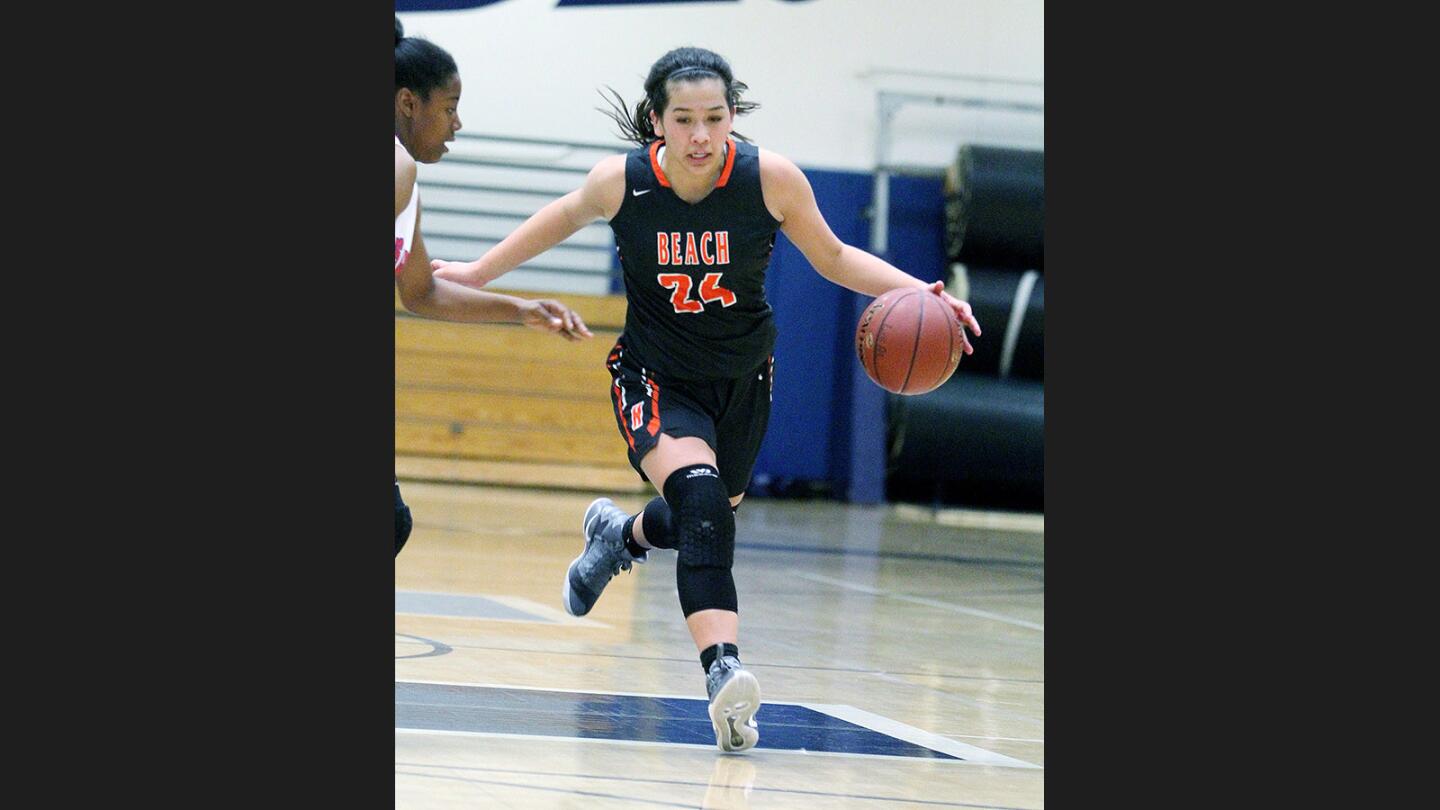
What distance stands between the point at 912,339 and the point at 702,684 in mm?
1144

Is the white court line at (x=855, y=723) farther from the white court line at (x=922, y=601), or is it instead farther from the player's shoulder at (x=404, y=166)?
the white court line at (x=922, y=601)

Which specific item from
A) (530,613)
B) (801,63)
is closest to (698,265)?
(530,613)

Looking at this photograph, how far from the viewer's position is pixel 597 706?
3.89 m

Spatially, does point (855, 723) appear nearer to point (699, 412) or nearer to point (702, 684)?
point (702, 684)

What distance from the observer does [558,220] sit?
158 inches

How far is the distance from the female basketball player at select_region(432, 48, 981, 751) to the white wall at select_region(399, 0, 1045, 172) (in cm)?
859

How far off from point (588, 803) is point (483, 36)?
1040 cm

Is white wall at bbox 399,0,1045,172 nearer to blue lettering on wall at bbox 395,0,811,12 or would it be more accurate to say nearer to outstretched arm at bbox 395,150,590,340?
blue lettering on wall at bbox 395,0,811,12

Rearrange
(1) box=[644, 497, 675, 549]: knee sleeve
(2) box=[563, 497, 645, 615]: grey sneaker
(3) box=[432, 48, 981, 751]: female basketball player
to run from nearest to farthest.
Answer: (3) box=[432, 48, 981, 751]: female basketball player < (1) box=[644, 497, 675, 549]: knee sleeve < (2) box=[563, 497, 645, 615]: grey sneaker

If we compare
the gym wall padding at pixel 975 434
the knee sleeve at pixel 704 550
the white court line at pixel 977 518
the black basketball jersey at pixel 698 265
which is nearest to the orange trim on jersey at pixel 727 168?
the black basketball jersey at pixel 698 265

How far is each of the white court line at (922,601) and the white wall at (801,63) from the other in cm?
605

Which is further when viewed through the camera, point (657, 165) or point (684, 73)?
point (657, 165)

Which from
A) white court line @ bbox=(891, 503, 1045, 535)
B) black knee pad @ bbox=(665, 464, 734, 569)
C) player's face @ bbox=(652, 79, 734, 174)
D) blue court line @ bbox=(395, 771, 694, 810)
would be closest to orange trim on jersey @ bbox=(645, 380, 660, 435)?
black knee pad @ bbox=(665, 464, 734, 569)

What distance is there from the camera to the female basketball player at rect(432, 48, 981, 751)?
3.76 m
